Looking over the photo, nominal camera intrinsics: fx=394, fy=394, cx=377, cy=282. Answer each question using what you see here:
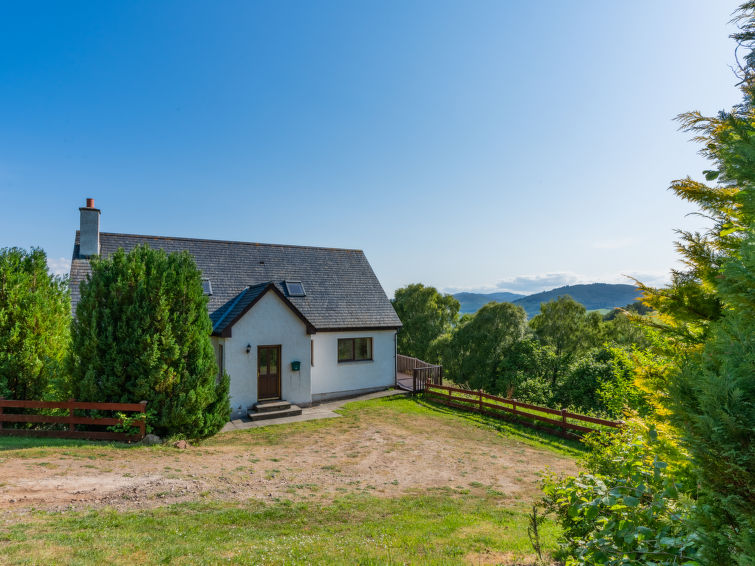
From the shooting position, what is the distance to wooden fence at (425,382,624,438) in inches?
519

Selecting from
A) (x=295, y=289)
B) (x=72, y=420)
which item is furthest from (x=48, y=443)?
(x=295, y=289)

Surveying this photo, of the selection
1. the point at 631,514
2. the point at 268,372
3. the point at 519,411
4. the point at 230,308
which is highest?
the point at 230,308

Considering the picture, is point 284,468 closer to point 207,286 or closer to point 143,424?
point 143,424

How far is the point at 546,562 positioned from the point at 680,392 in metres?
3.38

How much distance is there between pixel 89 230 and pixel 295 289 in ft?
29.6

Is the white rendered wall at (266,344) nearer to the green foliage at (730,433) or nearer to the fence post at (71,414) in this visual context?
the fence post at (71,414)

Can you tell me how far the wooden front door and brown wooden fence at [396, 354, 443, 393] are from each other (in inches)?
273

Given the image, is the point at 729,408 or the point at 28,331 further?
the point at 28,331

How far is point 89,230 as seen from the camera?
16719mm

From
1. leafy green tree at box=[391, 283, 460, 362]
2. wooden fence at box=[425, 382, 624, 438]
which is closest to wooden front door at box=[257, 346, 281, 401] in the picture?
wooden fence at box=[425, 382, 624, 438]

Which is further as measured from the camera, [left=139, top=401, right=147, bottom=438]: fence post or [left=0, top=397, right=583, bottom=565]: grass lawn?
[left=139, top=401, right=147, bottom=438]: fence post

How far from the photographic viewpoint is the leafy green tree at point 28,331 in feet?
36.8

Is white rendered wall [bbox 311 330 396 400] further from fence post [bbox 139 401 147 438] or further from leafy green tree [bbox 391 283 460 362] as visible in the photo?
leafy green tree [bbox 391 283 460 362]

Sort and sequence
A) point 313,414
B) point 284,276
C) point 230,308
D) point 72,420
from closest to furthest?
1. point 72,420
2. point 313,414
3. point 230,308
4. point 284,276
